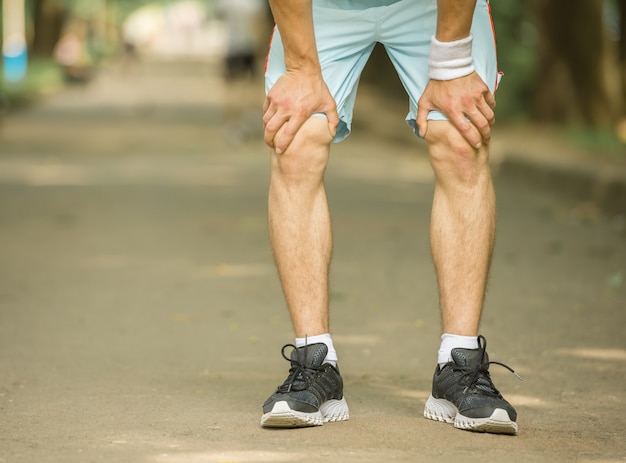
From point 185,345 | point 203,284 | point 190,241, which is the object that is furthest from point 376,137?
point 185,345

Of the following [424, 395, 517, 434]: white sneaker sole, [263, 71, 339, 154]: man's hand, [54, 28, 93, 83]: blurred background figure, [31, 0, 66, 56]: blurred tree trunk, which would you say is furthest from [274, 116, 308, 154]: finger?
[31, 0, 66, 56]: blurred tree trunk

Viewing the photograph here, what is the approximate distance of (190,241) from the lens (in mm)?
8344

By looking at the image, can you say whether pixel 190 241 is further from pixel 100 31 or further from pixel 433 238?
pixel 100 31

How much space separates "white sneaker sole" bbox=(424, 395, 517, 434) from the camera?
3686mm

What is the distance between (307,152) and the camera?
12.9ft

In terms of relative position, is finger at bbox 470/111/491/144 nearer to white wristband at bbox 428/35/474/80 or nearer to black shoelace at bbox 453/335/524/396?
white wristband at bbox 428/35/474/80

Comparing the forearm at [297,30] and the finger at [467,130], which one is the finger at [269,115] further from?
the finger at [467,130]

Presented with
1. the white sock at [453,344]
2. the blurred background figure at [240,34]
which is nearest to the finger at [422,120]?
the white sock at [453,344]

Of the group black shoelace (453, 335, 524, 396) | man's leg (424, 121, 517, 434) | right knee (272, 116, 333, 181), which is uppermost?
right knee (272, 116, 333, 181)

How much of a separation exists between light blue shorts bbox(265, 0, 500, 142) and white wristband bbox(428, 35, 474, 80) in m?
0.07

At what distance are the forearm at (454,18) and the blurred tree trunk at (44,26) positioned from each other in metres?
48.3

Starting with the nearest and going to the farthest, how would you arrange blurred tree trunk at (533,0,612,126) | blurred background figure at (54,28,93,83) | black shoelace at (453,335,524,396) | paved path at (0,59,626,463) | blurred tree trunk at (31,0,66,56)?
1. paved path at (0,59,626,463)
2. black shoelace at (453,335,524,396)
3. blurred tree trunk at (533,0,612,126)
4. blurred background figure at (54,28,93,83)
5. blurred tree trunk at (31,0,66,56)

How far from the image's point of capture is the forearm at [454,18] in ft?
12.6

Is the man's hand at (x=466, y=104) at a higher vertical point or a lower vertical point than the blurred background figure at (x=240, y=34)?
higher
